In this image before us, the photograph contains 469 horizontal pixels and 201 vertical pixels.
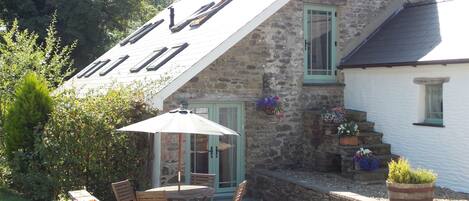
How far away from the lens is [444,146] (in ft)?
39.4

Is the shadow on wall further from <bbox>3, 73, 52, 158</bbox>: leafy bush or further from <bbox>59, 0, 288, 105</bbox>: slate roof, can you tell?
<bbox>3, 73, 52, 158</bbox>: leafy bush

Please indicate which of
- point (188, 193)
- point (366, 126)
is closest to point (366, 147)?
point (366, 126)

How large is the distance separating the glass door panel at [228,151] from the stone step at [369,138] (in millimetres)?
2982

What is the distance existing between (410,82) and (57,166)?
316 inches

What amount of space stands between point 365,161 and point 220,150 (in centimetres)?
335

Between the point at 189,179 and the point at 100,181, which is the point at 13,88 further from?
the point at 189,179

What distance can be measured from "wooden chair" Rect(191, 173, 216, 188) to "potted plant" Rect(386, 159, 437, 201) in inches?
131

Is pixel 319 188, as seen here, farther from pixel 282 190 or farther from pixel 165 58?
pixel 165 58

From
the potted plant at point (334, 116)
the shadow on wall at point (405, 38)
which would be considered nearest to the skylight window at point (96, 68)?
the shadow on wall at point (405, 38)

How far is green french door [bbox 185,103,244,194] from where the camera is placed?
1288 cm

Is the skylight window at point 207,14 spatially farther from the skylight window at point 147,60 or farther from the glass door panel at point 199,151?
the glass door panel at point 199,151

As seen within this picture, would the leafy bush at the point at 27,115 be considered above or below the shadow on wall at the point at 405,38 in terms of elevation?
below

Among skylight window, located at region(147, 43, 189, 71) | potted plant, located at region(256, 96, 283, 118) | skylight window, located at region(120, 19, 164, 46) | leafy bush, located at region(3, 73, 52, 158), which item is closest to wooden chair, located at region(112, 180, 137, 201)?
leafy bush, located at region(3, 73, 52, 158)

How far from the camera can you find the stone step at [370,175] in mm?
12312
